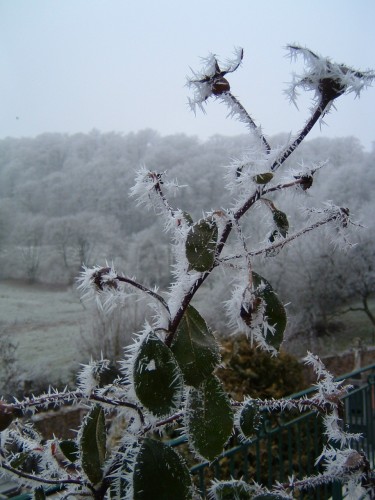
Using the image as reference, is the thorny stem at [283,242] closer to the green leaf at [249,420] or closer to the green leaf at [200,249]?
the green leaf at [200,249]

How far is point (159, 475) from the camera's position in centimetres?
→ 27

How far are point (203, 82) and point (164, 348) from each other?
0.17 meters

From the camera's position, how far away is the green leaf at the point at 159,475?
26cm

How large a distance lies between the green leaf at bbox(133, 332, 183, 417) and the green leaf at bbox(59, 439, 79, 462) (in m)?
0.16

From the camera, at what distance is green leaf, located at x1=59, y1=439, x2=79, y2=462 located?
38cm

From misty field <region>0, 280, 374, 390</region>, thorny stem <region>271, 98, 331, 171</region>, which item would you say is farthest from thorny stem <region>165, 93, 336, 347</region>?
misty field <region>0, 280, 374, 390</region>

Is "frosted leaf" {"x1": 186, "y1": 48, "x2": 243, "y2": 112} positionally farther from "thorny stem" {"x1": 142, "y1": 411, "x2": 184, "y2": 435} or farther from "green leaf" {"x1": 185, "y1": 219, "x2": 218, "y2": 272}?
"thorny stem" {"x1": 142, "y1": 411, "x2": 184, "y2": 435}

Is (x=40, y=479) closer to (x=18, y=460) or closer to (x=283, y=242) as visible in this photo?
(x=18, y=460)

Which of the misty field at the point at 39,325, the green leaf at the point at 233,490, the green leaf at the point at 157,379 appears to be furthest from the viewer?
the misty field at the point at 39,325

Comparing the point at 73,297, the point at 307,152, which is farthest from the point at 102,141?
the point at 307,152

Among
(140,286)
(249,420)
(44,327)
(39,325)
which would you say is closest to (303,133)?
(140,286)

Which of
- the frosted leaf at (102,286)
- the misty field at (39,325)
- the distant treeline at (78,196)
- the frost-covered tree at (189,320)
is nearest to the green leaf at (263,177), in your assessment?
the frost-covered tree at (189,320)

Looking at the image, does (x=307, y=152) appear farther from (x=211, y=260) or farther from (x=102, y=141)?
A: (x=211, y=260)

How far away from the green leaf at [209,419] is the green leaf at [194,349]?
0.05ft
